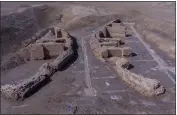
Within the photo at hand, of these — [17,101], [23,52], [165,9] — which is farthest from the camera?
[165,9]

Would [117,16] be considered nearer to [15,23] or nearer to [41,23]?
[41,23]

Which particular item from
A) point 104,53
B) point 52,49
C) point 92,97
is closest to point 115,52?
point 104,53

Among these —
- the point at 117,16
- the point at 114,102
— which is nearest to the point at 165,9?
the point at 117,16

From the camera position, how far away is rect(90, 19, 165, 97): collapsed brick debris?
1260cm

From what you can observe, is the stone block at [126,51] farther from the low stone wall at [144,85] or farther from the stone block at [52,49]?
the stone block at [52,49]

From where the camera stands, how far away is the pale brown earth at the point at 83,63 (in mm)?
11875

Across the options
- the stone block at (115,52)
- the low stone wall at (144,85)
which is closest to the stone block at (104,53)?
the stone block at (115,52)

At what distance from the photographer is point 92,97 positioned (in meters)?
12.5

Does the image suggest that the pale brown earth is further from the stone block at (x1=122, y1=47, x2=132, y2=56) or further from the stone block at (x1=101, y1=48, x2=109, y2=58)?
the stone block at (x1=122, y1=47, x2=132, y2=56)

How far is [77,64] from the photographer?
16.1 meters

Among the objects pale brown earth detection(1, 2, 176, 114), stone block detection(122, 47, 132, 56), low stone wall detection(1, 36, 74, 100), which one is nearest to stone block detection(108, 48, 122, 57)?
stone block detection(122, 47, 132, 56)

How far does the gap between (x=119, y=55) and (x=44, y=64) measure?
5067 mm

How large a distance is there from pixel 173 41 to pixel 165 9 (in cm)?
1257

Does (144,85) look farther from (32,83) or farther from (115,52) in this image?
(32,83)
